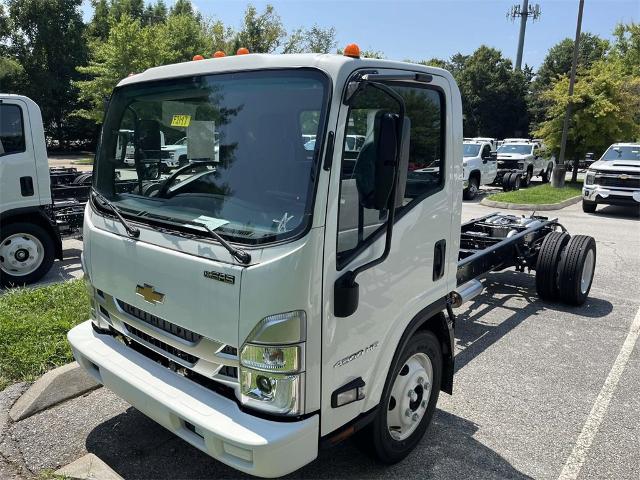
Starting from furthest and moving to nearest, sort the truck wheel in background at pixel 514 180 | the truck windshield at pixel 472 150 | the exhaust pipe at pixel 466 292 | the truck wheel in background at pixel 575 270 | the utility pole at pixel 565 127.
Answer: the truck wheel in background at pixel 514 180, the truck windshield at pixel 472 150, the utility pole at pixel 565 127, the truck wheel in background at pixel 575 270, the exhaust pipe at pixel 466 292

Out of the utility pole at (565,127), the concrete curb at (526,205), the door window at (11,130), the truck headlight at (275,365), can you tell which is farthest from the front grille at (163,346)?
the utility pole at (565,127)

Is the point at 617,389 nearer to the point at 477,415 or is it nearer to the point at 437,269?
the point at 477,415

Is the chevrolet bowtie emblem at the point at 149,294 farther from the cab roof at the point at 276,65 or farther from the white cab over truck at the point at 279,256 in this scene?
the cab roof at the point at 276,65

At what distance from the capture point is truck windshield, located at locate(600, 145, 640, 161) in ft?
48.3

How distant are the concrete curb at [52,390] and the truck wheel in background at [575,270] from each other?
17.0 ft

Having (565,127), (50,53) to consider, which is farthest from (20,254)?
(50,53)

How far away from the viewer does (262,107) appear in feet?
8.51

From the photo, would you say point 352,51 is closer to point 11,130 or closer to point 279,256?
point 279,256

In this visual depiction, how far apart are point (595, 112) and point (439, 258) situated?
60.6 ft

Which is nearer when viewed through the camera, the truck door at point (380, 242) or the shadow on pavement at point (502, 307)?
the truck door at point (380, 242)

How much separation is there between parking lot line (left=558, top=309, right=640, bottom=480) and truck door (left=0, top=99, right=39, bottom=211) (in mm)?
6728

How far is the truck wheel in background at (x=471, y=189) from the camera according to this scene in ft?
56.1

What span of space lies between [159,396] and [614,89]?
2104 cm

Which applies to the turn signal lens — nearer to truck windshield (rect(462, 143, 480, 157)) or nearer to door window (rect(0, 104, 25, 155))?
door window (rect(0, 104, 25, 155))
